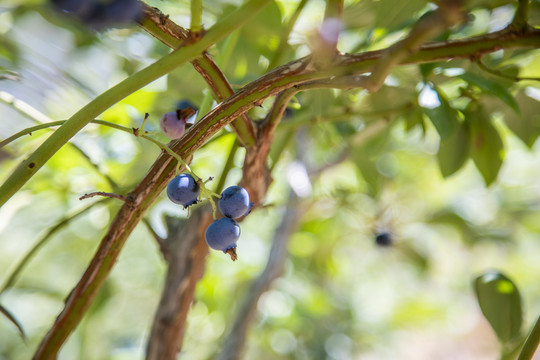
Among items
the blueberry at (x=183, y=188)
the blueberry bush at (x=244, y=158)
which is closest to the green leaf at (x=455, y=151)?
the blueberry bush at (x=244, y=158)

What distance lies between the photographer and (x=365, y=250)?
207 cm

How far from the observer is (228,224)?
46 centimetres

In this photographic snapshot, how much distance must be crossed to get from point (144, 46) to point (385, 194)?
0.89m

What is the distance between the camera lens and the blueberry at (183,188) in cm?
45

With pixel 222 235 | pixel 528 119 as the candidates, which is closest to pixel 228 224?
pixel 222 235

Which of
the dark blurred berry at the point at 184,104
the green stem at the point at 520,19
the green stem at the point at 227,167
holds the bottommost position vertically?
the green stem at the point at 520,19

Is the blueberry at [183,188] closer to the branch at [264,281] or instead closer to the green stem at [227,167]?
the green stem at [227,167]

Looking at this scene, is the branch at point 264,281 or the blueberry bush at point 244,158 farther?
the branch at point 264,281

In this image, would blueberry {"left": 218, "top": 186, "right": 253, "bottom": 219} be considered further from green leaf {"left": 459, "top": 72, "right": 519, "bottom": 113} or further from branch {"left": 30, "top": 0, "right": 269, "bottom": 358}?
green leaf {"left": 459, "top": 72, "right": 519, "bottom": 113}

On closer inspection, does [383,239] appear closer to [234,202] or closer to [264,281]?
[264,281]

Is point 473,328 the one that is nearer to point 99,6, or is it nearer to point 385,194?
point 385,194

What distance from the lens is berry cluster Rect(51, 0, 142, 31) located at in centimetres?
33

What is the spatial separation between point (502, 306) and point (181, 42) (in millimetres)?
470

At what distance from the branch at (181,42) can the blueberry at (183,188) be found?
0.23 feet
